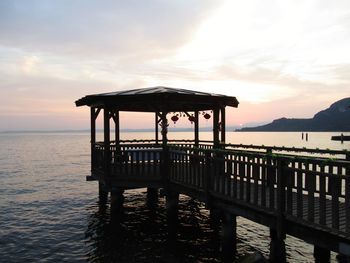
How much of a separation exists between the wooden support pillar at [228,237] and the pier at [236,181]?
30 mm

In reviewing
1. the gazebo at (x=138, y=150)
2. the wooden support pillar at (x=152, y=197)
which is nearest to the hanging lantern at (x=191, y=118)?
the gazebo at (x=138, y=150)

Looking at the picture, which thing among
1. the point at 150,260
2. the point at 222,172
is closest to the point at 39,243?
the point at 150,260

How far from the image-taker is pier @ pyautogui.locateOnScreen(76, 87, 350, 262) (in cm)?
733

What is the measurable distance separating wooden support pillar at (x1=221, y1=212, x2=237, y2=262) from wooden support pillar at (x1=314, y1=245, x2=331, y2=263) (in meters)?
2.57

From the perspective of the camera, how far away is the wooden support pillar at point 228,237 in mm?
10754

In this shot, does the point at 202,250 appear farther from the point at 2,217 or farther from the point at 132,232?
the point at 2,217

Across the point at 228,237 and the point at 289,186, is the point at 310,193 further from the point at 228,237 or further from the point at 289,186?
the point at 228,237

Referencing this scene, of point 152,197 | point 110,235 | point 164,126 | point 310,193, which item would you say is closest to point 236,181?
point 310,193

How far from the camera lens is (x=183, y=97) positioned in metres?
14.1

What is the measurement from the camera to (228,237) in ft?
35.9

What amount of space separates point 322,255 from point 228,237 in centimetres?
296

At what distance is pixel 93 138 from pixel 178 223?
20.1ft

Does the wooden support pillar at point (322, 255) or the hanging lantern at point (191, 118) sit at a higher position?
the hanging lantern at point (191, 118)

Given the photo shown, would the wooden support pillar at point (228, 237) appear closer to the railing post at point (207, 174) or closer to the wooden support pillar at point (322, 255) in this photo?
the railing post at point (207, 174)
